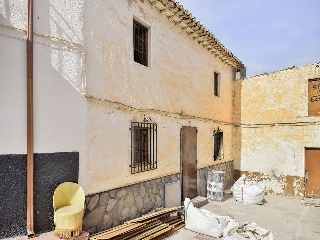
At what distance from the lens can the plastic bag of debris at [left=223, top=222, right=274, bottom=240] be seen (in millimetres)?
4855

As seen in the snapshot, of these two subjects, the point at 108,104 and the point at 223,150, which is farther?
the point at 223,150

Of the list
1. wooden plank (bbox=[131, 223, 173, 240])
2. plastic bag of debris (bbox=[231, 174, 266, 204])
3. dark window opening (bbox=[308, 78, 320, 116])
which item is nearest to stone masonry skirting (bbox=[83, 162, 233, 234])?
wooden plank (bbox=[131, 223, 173, 240])

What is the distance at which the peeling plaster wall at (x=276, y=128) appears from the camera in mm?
9664

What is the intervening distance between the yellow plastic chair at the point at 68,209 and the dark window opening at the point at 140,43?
3930mm

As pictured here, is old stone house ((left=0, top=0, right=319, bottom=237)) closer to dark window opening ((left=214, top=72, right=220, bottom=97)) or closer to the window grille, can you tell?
the window grille

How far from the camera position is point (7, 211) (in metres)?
3.71

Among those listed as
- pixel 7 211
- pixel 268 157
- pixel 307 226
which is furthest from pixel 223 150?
pixel 7 211

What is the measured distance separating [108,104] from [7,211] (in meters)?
2.74

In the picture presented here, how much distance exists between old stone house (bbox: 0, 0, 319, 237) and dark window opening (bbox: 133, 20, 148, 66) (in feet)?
0.10

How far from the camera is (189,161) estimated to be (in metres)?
8.30

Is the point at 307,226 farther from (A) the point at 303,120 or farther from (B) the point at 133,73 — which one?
(B) the point at 133,73

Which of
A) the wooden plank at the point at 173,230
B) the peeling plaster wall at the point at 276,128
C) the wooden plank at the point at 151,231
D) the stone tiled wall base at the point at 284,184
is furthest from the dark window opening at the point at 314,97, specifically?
the wooden plank at the point at 151,231

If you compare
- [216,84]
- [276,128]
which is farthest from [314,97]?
[216,84]

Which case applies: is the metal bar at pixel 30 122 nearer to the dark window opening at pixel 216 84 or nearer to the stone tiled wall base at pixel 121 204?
the stone tiled wall base at pixel 121 204
